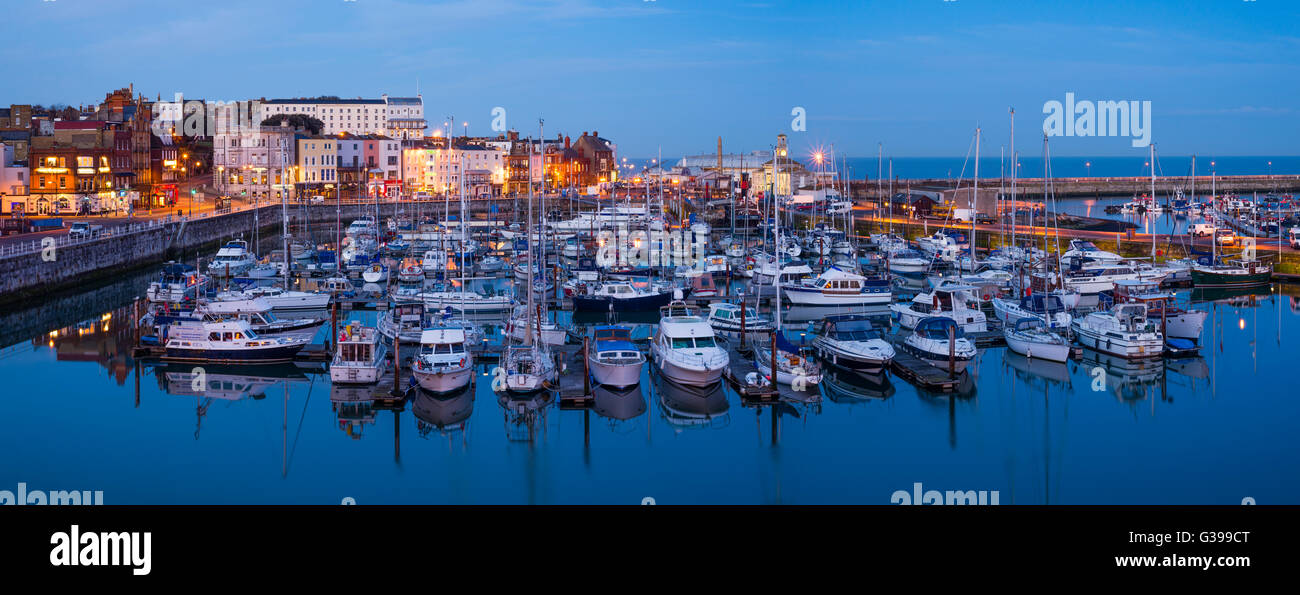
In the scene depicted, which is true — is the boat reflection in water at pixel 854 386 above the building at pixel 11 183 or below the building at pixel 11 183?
below

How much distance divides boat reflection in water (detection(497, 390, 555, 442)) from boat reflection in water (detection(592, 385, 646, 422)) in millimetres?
1084

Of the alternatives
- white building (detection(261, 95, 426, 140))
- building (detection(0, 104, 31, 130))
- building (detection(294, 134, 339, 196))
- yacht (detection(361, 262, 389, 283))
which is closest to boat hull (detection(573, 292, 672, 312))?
yacht (detection(361, 262, 389, 283))

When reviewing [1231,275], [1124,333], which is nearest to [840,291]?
[1124,333]

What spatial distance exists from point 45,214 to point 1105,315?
54.4 meters

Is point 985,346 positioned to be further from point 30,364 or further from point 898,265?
point 30,364

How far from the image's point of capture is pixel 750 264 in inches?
1785

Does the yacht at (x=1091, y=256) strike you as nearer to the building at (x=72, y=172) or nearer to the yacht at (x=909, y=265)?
the yacht at (x=909, y=265)

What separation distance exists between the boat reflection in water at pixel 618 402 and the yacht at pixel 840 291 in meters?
13.8

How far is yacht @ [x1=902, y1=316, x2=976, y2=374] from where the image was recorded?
25906 millimetres

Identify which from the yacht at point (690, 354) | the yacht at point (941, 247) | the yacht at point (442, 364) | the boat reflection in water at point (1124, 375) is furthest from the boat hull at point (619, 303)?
the yacht at point (941, 247)

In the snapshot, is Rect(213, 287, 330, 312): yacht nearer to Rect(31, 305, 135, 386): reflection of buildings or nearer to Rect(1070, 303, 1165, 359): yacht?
Rect(31, 305, 135, 386): reflection of buildings

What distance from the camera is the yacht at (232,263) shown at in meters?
43.3

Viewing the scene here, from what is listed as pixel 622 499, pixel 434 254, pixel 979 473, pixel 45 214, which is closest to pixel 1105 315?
pixel 979 473

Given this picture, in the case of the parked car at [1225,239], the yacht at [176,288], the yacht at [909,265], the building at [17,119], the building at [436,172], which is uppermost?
the building at [17,119]
